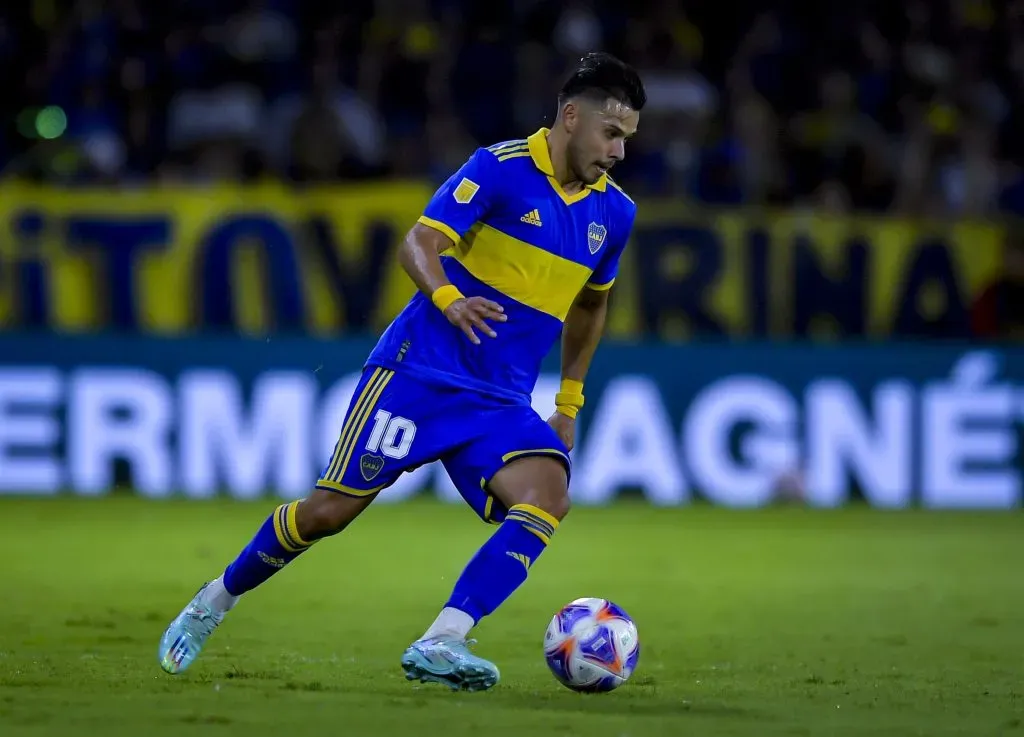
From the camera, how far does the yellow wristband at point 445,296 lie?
600 cm

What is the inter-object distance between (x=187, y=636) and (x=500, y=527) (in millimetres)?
1227

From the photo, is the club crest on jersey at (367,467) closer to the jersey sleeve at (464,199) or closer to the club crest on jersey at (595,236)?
the jersey sleeve at (464,199)

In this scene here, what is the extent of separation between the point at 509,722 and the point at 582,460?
8842 millimetres

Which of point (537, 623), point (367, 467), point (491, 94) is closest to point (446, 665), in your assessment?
point (367, 467)

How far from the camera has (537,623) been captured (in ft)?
26.8

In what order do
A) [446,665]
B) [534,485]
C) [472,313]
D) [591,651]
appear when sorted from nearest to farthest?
[446,665], [472,313], [591,651], [534,485]

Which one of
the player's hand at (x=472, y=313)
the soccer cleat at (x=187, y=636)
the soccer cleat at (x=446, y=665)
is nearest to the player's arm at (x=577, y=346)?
the player's hand at (x=472, y=313)

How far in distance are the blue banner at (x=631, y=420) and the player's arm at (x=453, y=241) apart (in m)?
7.71

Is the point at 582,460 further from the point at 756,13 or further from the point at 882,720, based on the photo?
the point at 882,720

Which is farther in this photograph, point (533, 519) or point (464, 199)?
point (464, 199)

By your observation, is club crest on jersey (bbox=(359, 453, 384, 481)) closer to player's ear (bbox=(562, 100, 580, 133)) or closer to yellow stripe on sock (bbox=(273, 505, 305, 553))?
yellow stripe on sock (bbox=(273, 505, 305, 553))

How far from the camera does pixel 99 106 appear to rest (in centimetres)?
1498

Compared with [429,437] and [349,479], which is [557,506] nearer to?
[429,437]

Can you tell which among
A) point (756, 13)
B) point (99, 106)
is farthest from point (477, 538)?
point (756, 13)
